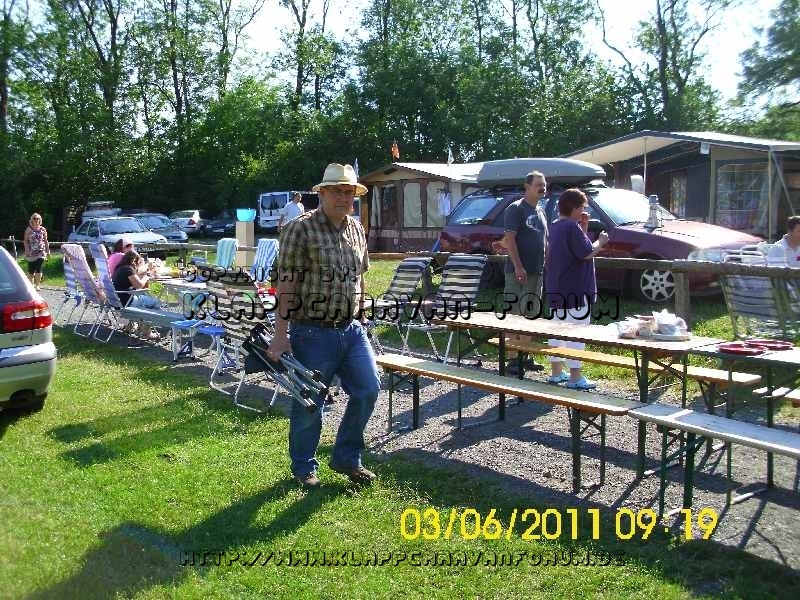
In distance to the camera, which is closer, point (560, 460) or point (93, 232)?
point (560, 460)

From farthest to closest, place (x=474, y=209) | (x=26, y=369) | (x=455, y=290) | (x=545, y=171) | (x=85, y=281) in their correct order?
(x=545, y=171)
(x=474, y=209)
(x=85, y=281)
(x=455, y=290)
(x=26, y=369)

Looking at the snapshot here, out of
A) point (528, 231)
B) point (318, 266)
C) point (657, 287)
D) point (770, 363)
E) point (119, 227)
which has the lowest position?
point (657, 287)

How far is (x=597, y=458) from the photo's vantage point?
523cm

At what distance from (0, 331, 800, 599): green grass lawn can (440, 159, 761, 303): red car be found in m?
6.18

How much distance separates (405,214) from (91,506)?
72.7ft

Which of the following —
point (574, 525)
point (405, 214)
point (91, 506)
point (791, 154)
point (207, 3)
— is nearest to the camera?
point (574, 525)

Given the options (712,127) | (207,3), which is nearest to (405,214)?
(712,127)

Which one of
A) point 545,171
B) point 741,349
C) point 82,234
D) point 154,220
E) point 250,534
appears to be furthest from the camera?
point 154,220

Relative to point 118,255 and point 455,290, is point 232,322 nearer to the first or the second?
point 455,290

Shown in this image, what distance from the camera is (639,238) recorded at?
417 inches

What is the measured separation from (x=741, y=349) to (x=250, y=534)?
2793 millimetres

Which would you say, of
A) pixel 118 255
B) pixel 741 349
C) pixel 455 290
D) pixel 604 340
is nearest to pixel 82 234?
pixel 118 255

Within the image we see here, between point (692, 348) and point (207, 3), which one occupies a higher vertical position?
point (207, 3)

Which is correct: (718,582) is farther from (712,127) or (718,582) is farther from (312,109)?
(312,109)
